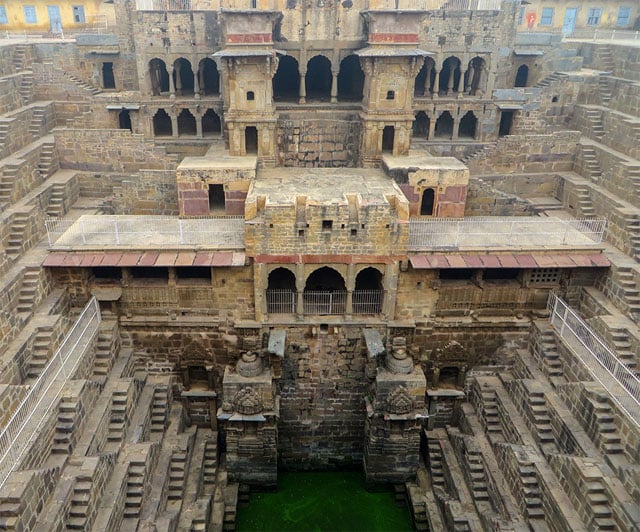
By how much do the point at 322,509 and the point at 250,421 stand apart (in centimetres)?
441

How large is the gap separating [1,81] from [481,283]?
22452 millimetres

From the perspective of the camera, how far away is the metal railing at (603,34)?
35875 millimetres

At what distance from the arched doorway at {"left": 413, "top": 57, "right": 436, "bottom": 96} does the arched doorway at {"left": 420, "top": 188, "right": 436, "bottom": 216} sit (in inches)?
279

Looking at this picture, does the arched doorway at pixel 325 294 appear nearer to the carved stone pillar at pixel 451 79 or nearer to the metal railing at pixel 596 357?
the metal railing at pixel 596 357

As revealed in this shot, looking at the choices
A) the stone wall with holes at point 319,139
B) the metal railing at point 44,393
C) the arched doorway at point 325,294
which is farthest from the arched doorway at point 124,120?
the arched doorway at point 325,294

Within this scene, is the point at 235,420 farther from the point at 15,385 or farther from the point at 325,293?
the point at 15,385

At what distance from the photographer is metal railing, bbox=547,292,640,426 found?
1554 centimetres

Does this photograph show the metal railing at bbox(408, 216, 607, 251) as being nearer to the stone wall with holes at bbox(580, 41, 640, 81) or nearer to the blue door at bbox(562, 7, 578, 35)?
the stone wall with holes at bbox(580, 41, 640, 81)

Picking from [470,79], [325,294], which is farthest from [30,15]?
[325,294]

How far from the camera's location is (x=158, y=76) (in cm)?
2792

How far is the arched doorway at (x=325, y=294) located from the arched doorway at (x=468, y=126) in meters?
11.6

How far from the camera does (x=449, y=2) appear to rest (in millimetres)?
31344

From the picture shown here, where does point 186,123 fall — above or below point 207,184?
above

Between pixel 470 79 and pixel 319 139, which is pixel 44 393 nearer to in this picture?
pixel 319 139
